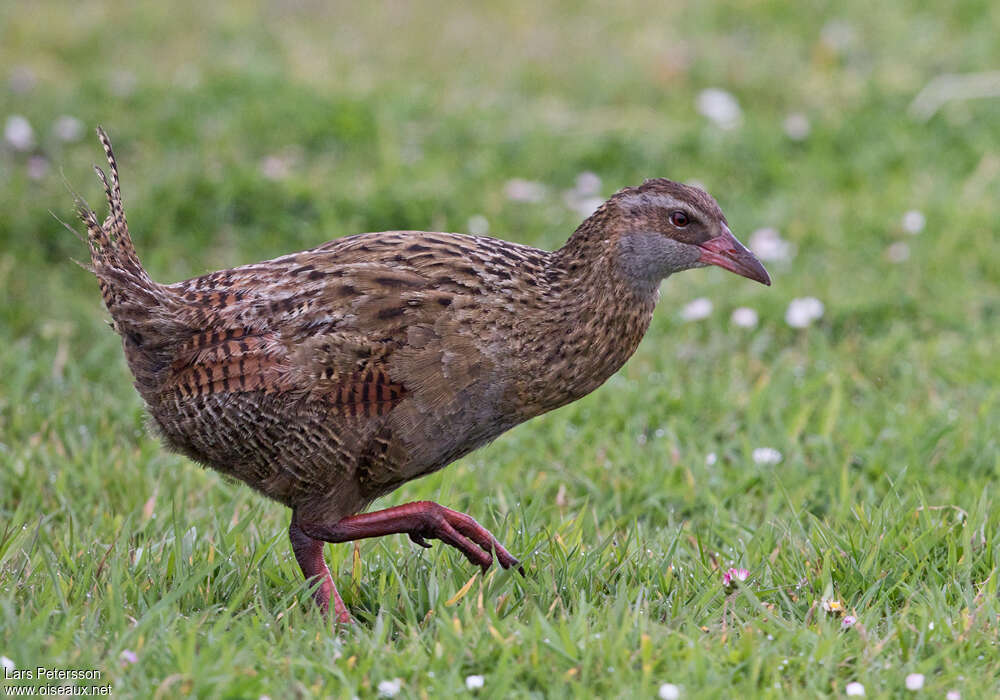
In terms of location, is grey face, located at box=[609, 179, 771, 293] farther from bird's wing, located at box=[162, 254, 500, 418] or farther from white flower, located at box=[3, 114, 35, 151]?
white flower, located at box=[3, 114, 35, 151]

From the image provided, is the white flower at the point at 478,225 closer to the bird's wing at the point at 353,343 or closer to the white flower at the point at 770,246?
the white flower at the point at 770,246

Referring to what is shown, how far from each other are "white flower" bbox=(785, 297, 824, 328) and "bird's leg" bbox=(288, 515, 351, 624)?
2810mm

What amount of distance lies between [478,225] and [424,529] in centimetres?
323

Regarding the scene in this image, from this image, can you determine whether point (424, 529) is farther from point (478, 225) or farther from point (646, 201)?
point (478, 225)

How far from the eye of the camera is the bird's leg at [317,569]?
3928 millimetres

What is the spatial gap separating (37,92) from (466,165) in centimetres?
265

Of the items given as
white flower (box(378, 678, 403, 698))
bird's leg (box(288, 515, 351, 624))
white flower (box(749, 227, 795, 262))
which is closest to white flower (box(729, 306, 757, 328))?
white flower (box(749, 227, 795, 262))

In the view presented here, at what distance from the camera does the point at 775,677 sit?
11.3 feet

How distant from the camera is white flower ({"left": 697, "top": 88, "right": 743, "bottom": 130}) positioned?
8141 millimetres

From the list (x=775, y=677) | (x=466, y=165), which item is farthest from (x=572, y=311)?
(x=466, y=165)

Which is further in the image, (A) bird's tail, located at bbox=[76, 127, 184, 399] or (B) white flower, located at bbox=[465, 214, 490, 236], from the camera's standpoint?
(B) white flower, located at bbox=[465, 214, 490, 236]

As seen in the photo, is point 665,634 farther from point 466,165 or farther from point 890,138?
point 890,138

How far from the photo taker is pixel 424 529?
403 cm

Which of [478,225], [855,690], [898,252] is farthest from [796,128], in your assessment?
[855,690]
